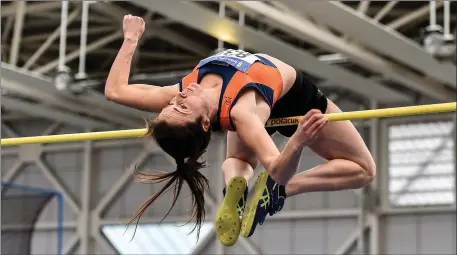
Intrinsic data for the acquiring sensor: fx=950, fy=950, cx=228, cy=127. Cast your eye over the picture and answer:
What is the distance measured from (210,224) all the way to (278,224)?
2.95 feet

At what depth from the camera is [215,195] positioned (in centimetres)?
1223

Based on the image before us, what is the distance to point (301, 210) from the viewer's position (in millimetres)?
11867

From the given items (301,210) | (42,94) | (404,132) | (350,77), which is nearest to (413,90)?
(404,132)

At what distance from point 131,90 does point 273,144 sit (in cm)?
78

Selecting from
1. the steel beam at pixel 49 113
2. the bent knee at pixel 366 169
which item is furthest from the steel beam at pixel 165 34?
the bent knee at pixel 366 169

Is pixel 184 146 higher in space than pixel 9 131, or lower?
lower

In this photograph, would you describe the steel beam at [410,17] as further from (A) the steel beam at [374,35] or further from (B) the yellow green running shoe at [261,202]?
(B) the yellow green running shoe at [261,202]

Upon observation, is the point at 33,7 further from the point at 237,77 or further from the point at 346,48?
the point at 237,77

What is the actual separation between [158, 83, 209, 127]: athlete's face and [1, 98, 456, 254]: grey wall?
669cm

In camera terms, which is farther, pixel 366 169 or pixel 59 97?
pixel 59 97

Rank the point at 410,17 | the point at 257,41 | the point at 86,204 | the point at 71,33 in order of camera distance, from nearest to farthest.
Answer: the point at 257,41 < the point at 410,17 < the point at 71,33 < the point at 86,204

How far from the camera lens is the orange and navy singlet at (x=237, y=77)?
423cm

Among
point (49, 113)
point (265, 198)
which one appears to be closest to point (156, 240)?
point (49, 113)

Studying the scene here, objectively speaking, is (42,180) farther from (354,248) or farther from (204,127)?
(204,127)
